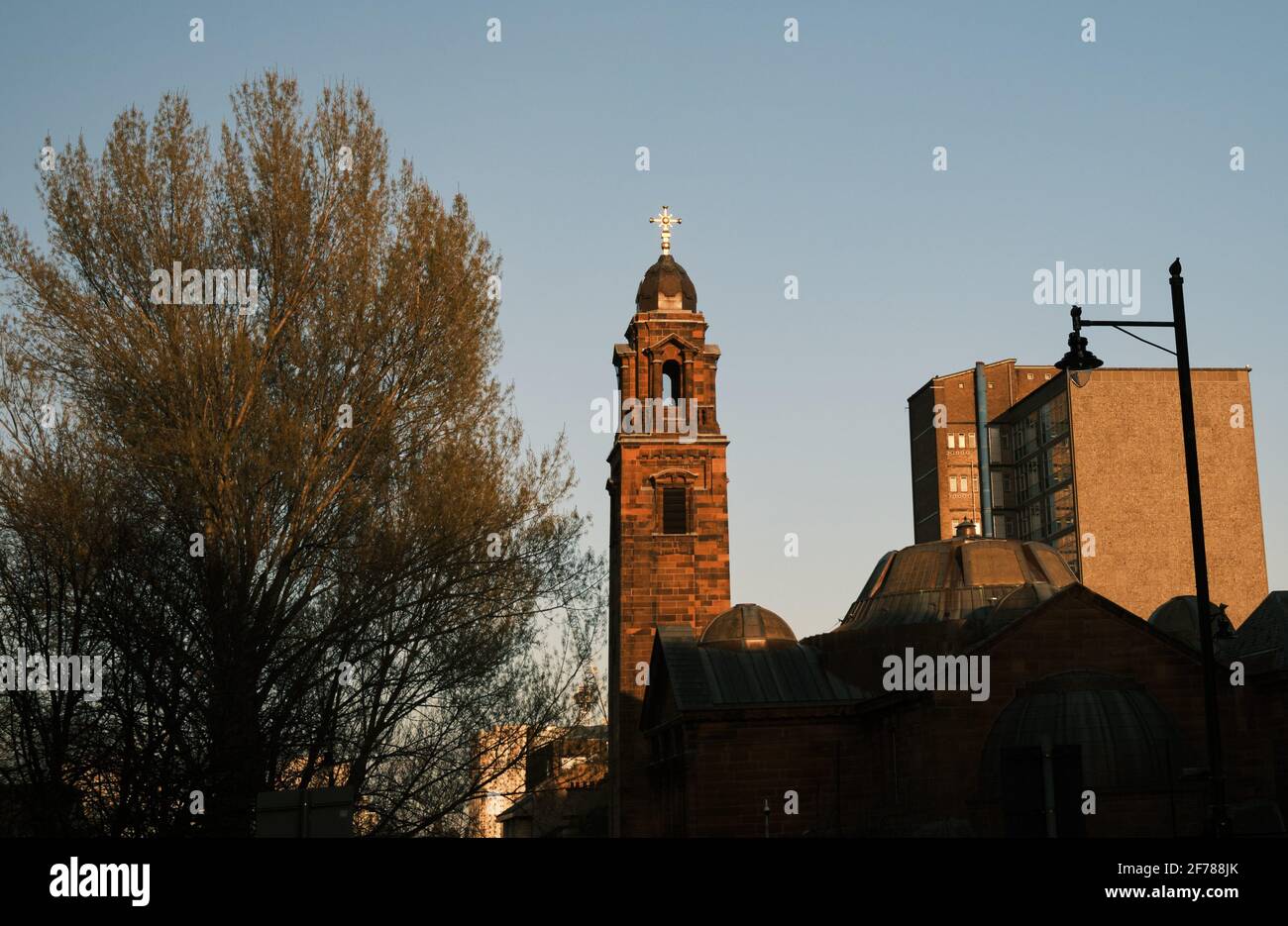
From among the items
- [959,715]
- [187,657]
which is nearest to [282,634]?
[187,657]

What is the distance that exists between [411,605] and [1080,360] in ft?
37.5

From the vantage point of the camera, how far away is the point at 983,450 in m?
92.2

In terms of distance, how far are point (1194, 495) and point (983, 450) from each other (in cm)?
7704

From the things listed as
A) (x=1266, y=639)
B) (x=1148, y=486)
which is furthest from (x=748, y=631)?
(x=1148, y=486)

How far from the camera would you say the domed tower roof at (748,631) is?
46.5 metres

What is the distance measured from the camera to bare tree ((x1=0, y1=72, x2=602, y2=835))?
70.8ft

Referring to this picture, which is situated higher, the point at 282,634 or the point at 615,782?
the point at 282,634

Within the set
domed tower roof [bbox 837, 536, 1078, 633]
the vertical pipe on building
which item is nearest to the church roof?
domed tower roof [bbox 837, 536, 1078, 633]

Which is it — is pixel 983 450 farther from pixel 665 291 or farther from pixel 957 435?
pixel 665 291

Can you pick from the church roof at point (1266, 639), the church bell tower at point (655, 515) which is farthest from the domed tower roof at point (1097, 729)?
the church bell tower at point (655, 515)

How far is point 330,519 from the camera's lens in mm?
24109

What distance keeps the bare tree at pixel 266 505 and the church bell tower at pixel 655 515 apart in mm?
24458

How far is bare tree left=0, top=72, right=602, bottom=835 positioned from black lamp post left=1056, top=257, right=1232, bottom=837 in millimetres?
10829
